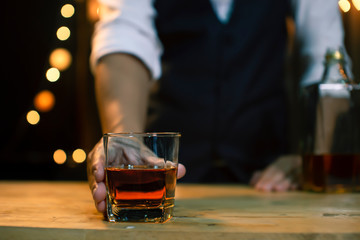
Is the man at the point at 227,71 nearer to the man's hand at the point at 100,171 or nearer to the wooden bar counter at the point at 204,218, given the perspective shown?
the wooden bar counter at the point at 204,218

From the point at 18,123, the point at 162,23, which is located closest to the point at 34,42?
the point at 18,123

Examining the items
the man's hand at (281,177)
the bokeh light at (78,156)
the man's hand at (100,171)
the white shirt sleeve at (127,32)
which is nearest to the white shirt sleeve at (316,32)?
the man's hand at (281,177)

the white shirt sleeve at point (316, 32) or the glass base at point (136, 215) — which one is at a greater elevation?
the white shirt sleeve at point (316, 32)

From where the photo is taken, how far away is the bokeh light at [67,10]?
2389 mm

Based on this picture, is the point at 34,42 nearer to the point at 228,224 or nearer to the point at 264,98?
the point at 264,98

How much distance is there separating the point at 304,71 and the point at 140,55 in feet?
1.83

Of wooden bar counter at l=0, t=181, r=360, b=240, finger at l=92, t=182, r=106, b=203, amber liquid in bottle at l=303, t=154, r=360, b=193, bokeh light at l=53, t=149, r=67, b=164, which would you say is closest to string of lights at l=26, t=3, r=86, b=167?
bokeh light at l=53, t=149, r=67, b=164

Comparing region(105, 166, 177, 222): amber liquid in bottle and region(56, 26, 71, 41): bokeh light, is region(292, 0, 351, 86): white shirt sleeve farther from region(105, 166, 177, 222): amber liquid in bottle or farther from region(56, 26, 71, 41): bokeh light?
region(56, 26, 71, 41): bokeh light

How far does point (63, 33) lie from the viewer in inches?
95.8

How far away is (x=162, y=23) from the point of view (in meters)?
1.42

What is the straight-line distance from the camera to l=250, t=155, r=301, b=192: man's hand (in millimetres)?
1052

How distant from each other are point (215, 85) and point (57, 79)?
1.31 metres

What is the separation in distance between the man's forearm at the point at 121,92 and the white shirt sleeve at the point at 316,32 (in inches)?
20.9

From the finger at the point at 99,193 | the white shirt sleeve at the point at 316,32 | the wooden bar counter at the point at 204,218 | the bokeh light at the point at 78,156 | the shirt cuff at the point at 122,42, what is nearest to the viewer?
the wooden bar counter at the point at 204,218
